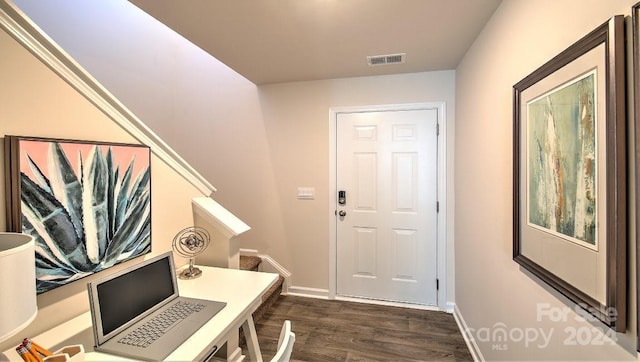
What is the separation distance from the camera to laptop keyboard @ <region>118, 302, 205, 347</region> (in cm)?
106

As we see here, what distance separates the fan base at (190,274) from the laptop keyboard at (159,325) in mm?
339

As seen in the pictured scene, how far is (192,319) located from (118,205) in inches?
27.1

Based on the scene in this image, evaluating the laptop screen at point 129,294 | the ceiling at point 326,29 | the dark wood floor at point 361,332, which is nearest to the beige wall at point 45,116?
the laptop screen at point 129,294

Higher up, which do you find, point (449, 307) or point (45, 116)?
point (45, 116)

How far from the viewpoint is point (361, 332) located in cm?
242

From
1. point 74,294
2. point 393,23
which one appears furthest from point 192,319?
point 393,23

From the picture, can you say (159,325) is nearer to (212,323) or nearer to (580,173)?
(212,323)

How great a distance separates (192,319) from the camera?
1.21 metres

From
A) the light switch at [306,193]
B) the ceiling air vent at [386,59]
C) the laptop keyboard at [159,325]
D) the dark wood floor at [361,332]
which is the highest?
the ceiling air vent at [386,59]

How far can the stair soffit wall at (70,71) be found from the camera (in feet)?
3.25

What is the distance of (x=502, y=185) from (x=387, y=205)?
1.35m

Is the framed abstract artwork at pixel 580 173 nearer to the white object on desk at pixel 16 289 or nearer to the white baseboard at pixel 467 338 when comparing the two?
the white baseboard at pixel 467 338

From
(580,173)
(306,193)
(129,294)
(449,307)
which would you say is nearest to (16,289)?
(129,294)

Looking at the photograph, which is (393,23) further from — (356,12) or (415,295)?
(415,295)
